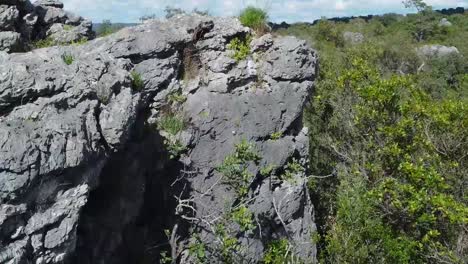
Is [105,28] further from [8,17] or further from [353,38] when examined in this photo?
[353,38]

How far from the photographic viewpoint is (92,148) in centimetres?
651

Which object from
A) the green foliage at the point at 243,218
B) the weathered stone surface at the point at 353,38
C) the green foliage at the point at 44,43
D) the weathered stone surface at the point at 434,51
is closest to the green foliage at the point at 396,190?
the green foliage at the point at 243,218

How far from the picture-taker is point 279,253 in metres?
8.95

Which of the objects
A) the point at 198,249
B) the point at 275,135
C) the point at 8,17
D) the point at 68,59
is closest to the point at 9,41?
the point at 8,17

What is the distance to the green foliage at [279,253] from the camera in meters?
8.78

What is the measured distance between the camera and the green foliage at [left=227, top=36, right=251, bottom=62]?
972 cm

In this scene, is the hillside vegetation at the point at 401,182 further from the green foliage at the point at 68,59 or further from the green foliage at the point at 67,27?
the green foliage at the point at 67,27

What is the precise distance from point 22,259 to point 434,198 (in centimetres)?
560

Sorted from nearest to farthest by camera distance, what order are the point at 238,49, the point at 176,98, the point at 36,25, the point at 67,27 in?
1. the point at 176,98
2. the point at 36,25
3. the point at 67,27
4. the point at 238,49

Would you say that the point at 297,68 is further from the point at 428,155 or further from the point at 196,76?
the point at 428,155

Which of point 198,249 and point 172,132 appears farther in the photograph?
point 172,132

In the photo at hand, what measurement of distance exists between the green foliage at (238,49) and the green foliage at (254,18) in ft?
A: 1.33

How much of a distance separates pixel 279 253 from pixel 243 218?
1.22 meters

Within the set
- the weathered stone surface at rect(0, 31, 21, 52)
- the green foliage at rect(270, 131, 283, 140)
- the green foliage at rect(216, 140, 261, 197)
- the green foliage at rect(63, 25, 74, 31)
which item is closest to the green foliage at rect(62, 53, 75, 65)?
the weathered stone surface at rect(0, 31, 21, 52)
